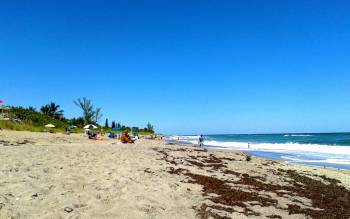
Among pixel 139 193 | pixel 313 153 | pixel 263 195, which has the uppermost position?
pixel 139 193

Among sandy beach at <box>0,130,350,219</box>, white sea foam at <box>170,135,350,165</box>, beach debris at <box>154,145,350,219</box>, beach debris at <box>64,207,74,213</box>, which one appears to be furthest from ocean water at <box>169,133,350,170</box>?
beach debris at <box>64,207,74,213</box>

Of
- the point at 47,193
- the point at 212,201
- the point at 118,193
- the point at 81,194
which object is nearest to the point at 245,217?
the point at 212,201

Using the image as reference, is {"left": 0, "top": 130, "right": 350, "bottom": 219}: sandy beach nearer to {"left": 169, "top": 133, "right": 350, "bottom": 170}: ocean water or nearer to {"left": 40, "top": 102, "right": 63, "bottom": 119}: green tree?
{"left": 169, "top": 133, "right": 350, "bottom": 170}: ocean water

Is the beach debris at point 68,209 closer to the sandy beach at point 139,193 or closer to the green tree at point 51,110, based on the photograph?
the sandy beach at point 139,193

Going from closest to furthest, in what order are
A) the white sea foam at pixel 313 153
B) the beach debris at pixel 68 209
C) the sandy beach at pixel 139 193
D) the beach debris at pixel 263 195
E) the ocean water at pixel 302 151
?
the beach debris at pixel 68 209
the sandy beach at pixel 139 193
the beach debris at pixel 263 195
the ocean water at pixel 302 151
the white sea foam at pixel 313 153

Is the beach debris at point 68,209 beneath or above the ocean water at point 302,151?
above

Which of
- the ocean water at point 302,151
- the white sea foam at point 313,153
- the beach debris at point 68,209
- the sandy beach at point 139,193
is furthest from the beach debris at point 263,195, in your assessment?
the white sea foam at point 313,153

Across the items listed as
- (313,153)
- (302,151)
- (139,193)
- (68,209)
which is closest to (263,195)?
(139,193)

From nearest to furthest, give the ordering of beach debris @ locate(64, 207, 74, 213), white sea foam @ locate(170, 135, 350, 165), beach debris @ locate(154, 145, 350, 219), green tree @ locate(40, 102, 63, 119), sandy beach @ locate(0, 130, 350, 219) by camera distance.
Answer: beach debris @ locate(64, 207, 74, 213), sandy beach @ locate(0, 130, 350, 219), beach debris @ locate(154, 145, 350, 219), white sea foam @ locate(170, 135, 350, 165), green tree @ locate(40, 102, 63, 119)

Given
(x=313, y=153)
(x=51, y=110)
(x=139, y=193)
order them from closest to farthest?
(x=139, y=193) → (x=313, y=153) → (x=51, y=110)

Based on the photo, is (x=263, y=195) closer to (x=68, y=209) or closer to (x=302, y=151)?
(x=68, y=209)

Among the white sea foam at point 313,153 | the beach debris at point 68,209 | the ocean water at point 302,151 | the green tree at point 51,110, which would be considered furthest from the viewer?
the green tree at point 51,110

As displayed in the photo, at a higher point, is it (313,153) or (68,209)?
(68,209)

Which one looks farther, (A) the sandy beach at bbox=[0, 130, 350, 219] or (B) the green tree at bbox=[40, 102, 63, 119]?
(B) the green tree at bbox=[40, 102, 63, 119]
